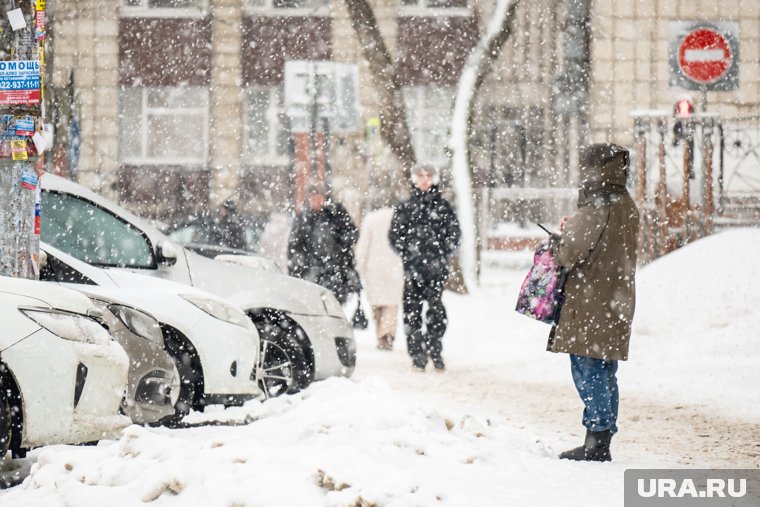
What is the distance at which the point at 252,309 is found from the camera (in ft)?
28.3

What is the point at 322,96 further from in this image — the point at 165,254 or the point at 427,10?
the point at 427,10

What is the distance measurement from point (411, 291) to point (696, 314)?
312cm

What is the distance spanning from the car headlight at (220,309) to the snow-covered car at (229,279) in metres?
0.47

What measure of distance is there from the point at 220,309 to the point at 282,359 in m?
1.40

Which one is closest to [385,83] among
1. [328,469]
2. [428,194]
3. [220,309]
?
[428,194]

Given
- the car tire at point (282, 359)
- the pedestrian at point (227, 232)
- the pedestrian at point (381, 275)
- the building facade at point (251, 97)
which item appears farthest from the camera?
the building facade at point (251, 97)

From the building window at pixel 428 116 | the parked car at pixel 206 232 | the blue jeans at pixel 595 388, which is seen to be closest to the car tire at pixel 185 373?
the blue jeans at pixel 595 388

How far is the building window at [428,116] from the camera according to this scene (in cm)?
2777

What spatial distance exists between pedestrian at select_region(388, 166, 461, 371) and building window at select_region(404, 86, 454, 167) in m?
16.5

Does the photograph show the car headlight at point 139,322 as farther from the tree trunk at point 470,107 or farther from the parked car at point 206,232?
the tree trunk at point 470,107

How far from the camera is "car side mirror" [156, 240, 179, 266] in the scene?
25.6 ft

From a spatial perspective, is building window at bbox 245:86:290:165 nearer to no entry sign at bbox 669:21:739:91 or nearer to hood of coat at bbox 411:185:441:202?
no entry sign at bbox 669:21:739:91

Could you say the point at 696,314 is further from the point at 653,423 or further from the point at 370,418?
the point at 370,418

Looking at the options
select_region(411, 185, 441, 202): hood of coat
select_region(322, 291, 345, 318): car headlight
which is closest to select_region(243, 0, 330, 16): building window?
select_region(411, 185, 441, 202): hood of coat
